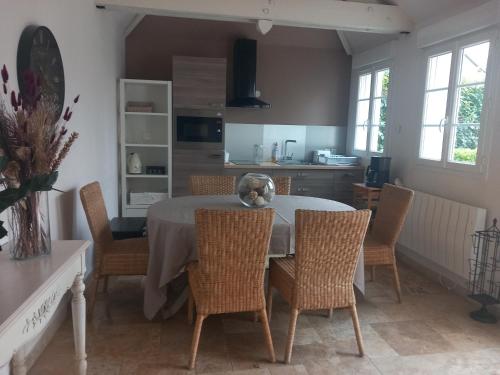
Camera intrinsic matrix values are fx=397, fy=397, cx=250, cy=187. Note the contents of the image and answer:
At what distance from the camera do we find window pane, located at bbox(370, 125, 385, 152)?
15.6 feet

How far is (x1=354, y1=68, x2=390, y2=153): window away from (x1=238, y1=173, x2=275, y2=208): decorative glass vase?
2.42 metres

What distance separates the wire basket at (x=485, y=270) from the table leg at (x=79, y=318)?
259 centimetres

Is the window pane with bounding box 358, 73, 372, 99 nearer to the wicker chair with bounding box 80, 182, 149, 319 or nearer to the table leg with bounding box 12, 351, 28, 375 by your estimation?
the wicker chair with bounding box 80, 182, 149, 319

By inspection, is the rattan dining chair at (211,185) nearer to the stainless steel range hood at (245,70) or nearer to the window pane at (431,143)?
the stainless steel range hood at (245,70)

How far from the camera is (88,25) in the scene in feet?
10.6

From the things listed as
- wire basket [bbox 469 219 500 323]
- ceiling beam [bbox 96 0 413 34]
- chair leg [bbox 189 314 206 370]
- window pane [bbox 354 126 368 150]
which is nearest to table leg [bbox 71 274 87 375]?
chair leg [bbox 189 314 206 370]

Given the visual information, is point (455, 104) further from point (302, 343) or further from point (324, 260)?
point (302, 343)

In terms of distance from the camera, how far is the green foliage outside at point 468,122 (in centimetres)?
326

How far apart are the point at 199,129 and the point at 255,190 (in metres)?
2.17

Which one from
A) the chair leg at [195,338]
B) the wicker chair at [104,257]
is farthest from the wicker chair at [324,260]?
the wicker chair at [104,257]

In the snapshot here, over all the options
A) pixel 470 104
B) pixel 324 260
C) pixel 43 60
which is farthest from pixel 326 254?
pixel 470 104

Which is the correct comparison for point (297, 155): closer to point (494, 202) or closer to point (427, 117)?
point (427, 117)

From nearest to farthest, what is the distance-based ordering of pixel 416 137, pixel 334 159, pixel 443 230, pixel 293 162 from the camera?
pixel 443 230
pixel 416 137
pixel 334 159
pixel 293 162

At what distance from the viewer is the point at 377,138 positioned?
487cm
